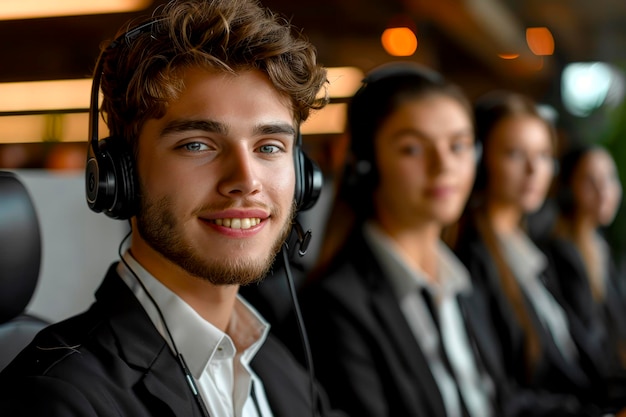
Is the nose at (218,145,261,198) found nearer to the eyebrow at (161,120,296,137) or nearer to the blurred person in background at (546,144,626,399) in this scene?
the eyebrow at (161,120,296,137)

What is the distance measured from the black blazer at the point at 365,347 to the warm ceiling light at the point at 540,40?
18.6 feet

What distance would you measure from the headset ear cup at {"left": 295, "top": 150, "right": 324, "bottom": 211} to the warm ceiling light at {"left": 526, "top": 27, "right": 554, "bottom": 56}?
20.6 ft

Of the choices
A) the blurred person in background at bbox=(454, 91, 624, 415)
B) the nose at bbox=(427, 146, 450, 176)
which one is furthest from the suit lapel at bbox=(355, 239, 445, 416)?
the blurred person in background at bbox=(454, 91, 624, 415)

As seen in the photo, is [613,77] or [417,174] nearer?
[417,174]

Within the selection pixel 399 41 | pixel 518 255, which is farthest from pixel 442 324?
pixel 399 41

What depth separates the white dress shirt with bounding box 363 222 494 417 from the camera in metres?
1.91

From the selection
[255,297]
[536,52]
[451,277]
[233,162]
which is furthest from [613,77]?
[233,162]

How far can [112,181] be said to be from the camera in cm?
96

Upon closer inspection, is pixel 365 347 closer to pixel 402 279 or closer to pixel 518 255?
pixel 402 279

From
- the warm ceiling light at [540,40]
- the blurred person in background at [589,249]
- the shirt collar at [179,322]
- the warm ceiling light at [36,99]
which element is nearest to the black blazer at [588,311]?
the blurred person in background at [589,249]

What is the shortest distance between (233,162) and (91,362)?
28 centimetres

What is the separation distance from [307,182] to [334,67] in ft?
7.05

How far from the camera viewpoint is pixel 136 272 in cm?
104

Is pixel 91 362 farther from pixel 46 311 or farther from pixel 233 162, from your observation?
pixel 46 311
